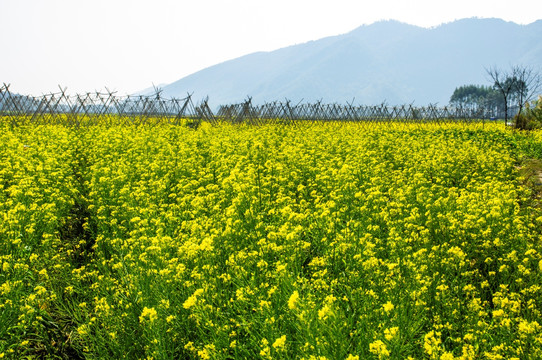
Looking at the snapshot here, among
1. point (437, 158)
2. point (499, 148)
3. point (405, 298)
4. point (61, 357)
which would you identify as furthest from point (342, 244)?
point (499, 148)

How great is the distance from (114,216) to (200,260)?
2.95m

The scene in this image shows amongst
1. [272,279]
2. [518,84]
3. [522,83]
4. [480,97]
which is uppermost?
[480,97]

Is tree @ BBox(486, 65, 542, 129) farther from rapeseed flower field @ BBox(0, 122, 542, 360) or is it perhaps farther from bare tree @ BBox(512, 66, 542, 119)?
rapeseed flower field @ BBox(0, 122, 542, 360)

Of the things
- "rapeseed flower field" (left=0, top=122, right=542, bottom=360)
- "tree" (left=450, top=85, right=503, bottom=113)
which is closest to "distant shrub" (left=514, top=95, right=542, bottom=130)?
"rapeseed flower field" (left=0, top=122, right=542, bottom=360)

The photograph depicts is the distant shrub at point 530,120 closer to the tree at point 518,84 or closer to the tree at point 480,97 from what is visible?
the tree at point 518,84

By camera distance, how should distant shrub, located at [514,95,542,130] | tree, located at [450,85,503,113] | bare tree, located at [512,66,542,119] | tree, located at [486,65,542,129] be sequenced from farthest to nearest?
tree, located at [450,85,503,113], bare tree, located at [512,66,542,119], tree, located at [486,65,542,129], distant shrub, located at [514,95,542,130]

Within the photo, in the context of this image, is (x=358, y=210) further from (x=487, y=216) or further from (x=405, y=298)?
(x=405, y=298)

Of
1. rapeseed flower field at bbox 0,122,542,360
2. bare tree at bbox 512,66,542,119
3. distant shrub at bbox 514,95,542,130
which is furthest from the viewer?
bare tree at bbox 512,66,542,119

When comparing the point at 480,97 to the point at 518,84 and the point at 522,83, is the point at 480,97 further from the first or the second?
the point at 522,83

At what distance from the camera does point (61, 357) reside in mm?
4578

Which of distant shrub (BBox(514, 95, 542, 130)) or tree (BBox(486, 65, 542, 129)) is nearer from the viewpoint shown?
distant shrub (BBox(514, 95, 542, 130))

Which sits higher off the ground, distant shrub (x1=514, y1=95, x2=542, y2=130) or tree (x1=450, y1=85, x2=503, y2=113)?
tree (x1=450, y1=85, x2=503, y2=113)

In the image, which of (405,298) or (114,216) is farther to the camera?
(114,216)

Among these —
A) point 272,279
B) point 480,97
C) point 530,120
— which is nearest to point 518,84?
point 530,120
